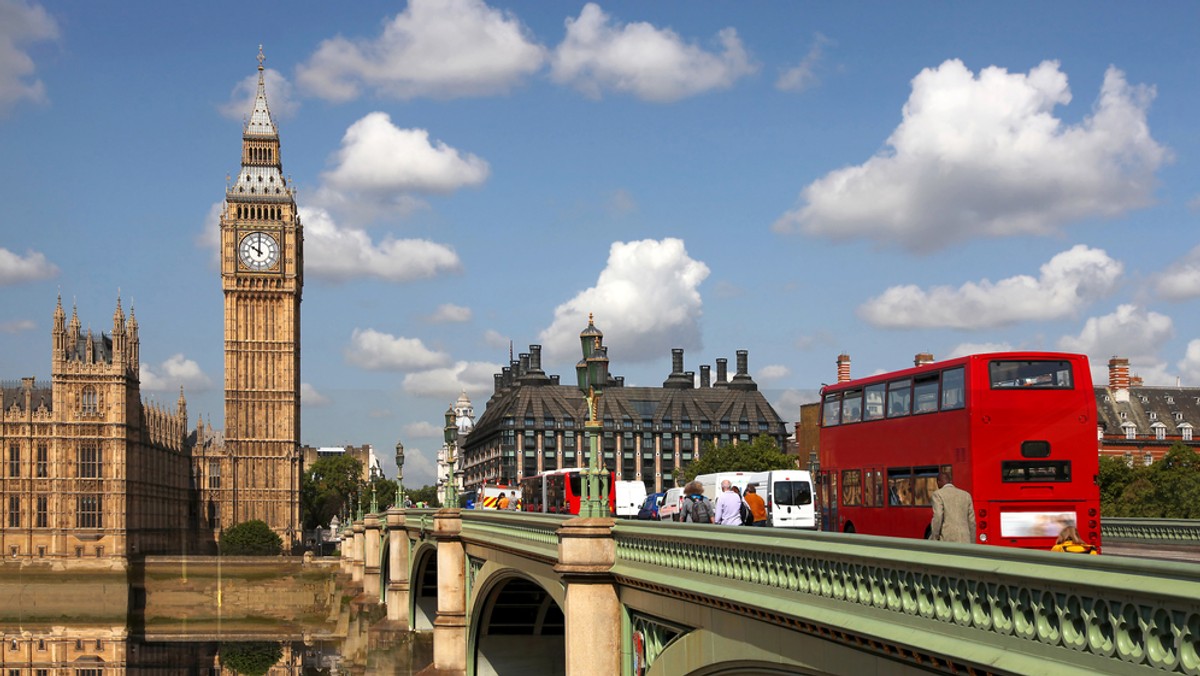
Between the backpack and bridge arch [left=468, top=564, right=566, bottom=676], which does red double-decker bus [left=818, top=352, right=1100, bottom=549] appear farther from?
bridge arch [left=468, top=564, right=566, bottom=676]

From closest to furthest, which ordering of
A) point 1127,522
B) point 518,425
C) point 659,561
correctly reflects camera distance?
point 659,561 → point 1127,522 → point 518,425

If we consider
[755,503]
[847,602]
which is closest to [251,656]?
[755,503]

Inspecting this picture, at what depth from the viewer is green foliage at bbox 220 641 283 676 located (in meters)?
89.6

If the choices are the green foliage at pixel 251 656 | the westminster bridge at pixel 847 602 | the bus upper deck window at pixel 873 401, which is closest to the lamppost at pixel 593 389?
the westminster bridge at pixel 847 602

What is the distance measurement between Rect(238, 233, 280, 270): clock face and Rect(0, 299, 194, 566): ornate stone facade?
87.5 ft

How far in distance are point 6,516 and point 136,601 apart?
13.9 meters

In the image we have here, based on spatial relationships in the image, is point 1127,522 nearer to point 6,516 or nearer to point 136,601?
point 136,601

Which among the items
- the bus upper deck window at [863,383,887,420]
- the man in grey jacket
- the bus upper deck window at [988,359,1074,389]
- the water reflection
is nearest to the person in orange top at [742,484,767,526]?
the bus upper deck window at [863,383,887,420]

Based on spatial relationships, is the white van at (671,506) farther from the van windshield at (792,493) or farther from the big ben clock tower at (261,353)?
the big ben clock tower at (261,353)

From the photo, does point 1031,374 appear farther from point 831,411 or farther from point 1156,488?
point 1156,488

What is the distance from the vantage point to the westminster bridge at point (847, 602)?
8.28 m

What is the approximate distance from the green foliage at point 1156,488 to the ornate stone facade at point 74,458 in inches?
3220

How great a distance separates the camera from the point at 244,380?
152 metres

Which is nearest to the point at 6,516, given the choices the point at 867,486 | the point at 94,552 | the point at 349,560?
the point at 94,552
